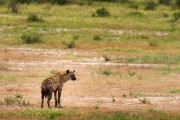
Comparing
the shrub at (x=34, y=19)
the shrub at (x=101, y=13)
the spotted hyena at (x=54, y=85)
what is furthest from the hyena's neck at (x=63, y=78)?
the shrub at (x=101, y=13)

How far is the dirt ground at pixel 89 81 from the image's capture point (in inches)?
691

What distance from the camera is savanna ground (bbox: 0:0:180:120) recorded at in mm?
16500

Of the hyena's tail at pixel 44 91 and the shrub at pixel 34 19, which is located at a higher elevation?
the shrub at pixel 34 19

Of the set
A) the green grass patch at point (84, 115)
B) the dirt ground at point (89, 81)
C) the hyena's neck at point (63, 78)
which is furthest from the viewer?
the dirt ground at point (89, 81)

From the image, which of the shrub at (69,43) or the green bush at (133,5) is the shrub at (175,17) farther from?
the shrub at (69,43)

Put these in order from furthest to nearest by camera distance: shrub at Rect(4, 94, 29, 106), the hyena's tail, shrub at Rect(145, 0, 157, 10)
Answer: shrub at Rect(145, 0, 157, 10) < shrub at Rect(4, 94, 29, 106) < the hyena's tail

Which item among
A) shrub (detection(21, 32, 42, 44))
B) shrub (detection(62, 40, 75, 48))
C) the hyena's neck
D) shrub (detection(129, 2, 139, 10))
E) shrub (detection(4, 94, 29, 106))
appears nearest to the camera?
shrub (detection(4, 94, 29, 106))

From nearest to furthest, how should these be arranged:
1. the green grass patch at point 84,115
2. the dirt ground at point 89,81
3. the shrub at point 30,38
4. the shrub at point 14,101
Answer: the green grass patch at point 84,115 → the shrub at point 14,101 → the dirt ground at point 89,81 → the shrub at point 30,38

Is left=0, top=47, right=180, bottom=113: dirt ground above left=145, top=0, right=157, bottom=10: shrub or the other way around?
the other way around

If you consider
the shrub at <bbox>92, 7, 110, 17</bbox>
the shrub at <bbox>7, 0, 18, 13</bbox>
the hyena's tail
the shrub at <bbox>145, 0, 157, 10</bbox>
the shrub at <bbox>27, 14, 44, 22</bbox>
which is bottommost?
the hyena's tail

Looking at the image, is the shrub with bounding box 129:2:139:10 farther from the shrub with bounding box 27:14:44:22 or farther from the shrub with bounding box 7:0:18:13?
the shrub with bounding box 27:14:44:22

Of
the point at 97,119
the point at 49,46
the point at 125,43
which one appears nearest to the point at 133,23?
the point at 125,43

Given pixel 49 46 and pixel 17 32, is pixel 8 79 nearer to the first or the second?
pixel 49 46

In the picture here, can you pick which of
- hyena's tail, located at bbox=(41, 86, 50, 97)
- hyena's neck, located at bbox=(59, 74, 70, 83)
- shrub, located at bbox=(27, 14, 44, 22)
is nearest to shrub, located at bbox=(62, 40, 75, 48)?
shrub, located at bbox=(27, 14, 44, 22)
